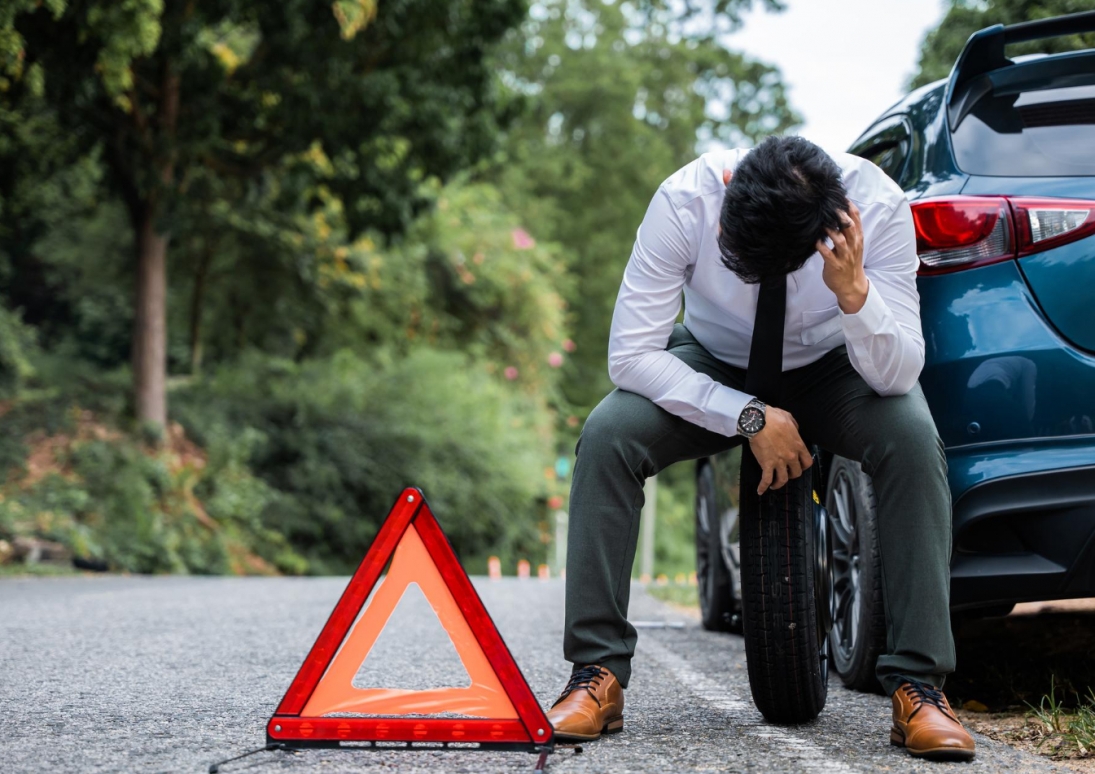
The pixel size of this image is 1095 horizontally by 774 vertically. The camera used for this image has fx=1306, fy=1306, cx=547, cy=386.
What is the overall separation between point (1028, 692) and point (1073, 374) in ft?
3.97

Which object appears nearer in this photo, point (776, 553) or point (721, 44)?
point (776, 553)

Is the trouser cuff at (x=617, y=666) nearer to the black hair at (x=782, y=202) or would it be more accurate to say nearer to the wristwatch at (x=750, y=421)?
the wristwatch at (x=750, y=421)

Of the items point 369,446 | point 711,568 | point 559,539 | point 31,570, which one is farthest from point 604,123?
point 711,568

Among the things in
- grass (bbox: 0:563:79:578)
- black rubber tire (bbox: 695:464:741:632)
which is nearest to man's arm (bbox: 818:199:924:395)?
black rubber tire (bbox: 695:464:741:632)

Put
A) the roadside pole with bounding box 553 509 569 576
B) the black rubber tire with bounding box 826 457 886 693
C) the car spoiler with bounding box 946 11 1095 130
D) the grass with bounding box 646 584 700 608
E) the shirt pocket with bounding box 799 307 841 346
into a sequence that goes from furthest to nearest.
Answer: the roadside pole with bounding box 553 509 569 576 < the grass with bounding box 646 584 700 608 < the black rubber tire with bounding box 826 457 886 693 < the car spoiler with bounding box 946 11 1095 130 < the shirt pocket with bounding box 799 307 841 346

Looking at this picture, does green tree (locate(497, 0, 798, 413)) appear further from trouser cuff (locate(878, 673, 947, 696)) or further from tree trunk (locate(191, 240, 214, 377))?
trouser cuff (locate(878, 673, 947, 696))

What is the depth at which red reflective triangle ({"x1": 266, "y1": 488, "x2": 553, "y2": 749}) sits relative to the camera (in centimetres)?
287

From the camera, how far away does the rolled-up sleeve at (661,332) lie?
332 cm

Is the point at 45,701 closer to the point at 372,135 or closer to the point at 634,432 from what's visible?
the point at 634,432

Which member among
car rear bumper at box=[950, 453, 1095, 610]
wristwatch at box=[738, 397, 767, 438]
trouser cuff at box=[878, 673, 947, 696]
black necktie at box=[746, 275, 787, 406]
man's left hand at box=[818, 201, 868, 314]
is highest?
man's left hand at box=[818, 201, 868, 314]

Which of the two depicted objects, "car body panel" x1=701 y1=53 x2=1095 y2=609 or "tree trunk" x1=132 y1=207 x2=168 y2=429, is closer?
"car body panel" x1=701 y1=53 x2=1095 y2=609

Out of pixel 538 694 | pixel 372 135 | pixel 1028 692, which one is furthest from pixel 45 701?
pixel 372 135

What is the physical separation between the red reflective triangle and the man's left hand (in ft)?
3.58

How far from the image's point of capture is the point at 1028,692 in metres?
4.07
